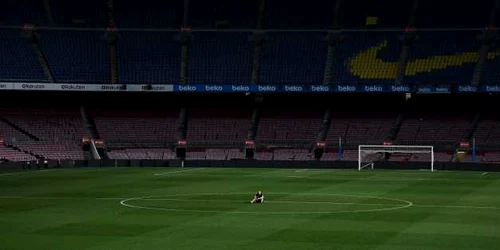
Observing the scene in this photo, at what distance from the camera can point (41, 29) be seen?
78.0m

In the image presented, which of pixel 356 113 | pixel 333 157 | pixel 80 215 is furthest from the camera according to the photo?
pixel 356 113

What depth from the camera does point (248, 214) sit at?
29656 mm

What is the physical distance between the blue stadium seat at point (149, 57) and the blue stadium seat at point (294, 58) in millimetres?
9054

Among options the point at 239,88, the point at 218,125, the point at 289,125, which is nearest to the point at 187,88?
the point at 239,88

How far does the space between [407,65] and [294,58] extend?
1104cm

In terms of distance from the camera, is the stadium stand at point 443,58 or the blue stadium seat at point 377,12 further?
the blue stadium seat at point 377,12

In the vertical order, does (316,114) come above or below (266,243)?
above

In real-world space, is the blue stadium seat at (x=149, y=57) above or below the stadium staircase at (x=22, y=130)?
above

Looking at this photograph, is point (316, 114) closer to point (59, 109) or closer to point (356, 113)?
point (356, 113)

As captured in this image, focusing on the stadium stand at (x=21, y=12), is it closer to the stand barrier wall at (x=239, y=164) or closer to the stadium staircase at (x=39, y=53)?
the stadium staircase at (x=39, y=53)

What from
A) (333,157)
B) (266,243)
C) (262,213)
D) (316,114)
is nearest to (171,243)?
(266,243)

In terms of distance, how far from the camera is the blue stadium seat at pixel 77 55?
2997 inches

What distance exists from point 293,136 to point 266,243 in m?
55.2

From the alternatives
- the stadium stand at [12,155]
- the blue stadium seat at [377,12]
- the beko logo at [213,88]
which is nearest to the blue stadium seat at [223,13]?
the beko logo at [213,88]
